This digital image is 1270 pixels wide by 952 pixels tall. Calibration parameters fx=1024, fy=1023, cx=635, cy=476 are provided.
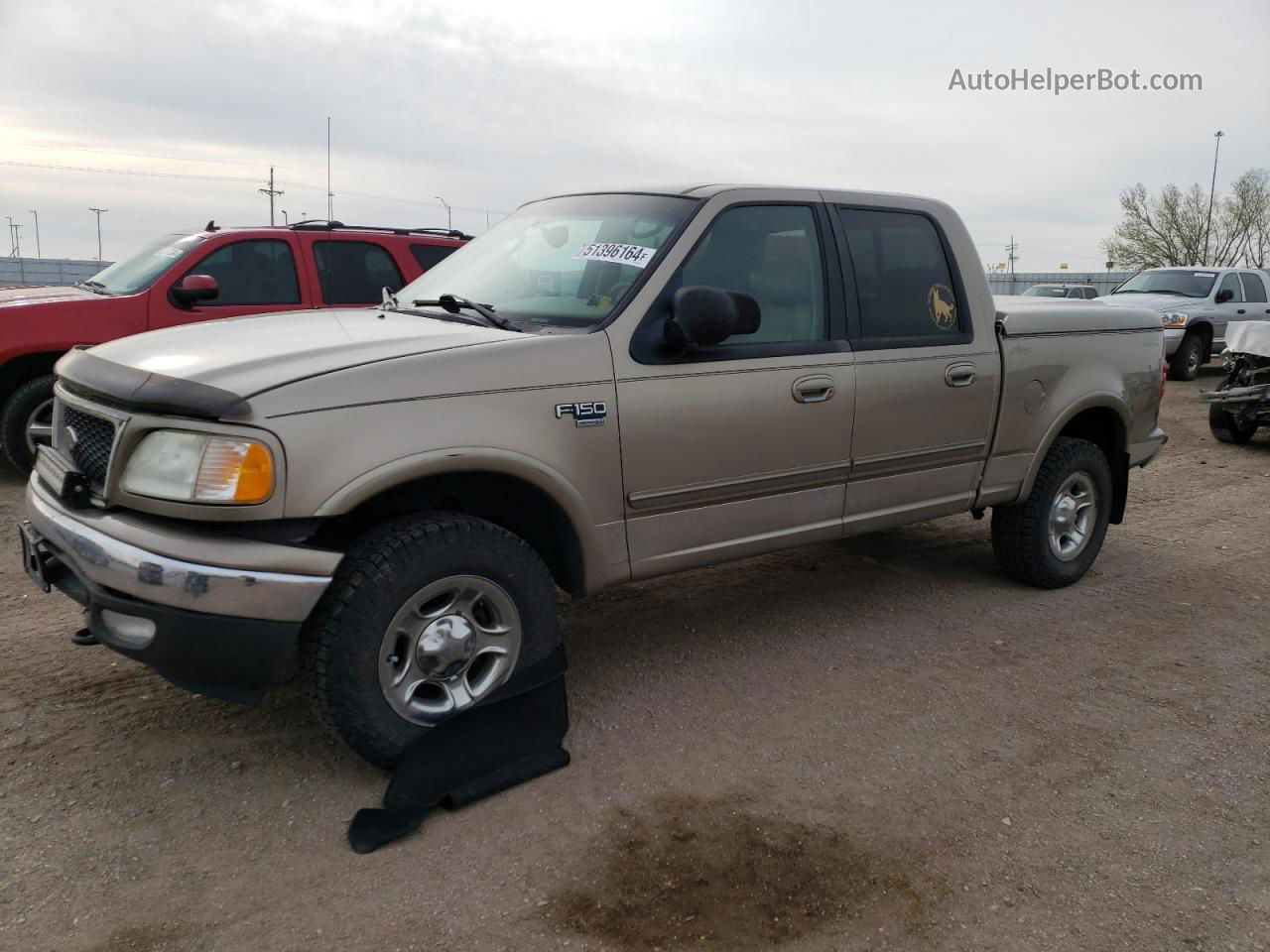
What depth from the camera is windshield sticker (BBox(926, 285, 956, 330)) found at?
4715 mm

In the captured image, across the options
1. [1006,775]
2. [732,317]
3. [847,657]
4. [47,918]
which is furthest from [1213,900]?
[47,918]

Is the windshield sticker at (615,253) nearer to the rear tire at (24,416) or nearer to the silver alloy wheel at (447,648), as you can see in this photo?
the silver alloy wheel at (447,648)

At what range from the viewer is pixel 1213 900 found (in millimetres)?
2816

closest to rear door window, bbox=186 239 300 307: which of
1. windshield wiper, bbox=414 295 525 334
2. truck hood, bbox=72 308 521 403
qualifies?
truck hood, bbox=72 308 521 403

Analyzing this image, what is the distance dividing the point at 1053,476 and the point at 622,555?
2.70 meters

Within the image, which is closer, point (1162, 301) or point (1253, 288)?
point (1162, 301)

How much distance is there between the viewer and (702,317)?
141 inches

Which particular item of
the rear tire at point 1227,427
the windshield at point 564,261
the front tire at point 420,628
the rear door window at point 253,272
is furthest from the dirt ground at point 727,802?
the rear tire at point 1227,427

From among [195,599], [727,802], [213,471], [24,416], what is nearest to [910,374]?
[727,802]

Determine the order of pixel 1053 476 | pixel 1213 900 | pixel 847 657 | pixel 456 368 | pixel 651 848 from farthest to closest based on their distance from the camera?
pixel 1053 476 → pixel 847 657 → pixel 456 368 → pixel 651 848 → pixel 1213 900

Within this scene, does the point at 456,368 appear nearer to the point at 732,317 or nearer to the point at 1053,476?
the point at 732,317

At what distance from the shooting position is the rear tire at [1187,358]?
52.2 ft

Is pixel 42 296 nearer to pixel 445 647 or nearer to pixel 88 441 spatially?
pixel 88 441

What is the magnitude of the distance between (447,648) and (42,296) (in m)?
6.15
